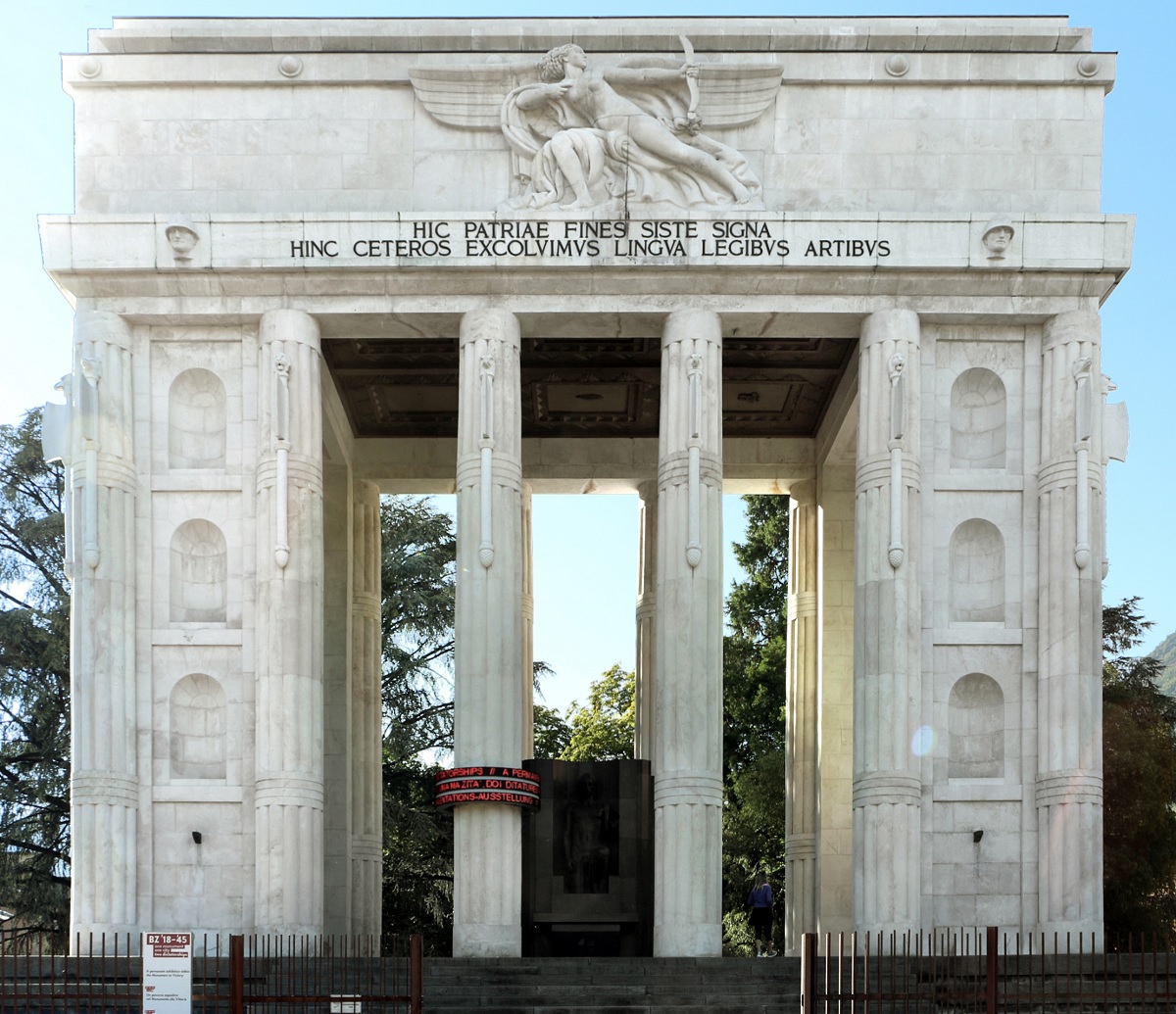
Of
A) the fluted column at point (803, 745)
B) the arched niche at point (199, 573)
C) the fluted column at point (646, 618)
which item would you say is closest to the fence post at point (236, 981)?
the arched niche at point (199, 573)

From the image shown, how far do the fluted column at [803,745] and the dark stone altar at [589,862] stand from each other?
192 inches

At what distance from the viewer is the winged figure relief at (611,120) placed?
42.9 m

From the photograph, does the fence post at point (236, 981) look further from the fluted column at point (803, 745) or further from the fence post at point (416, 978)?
the fluted column at point (803, 745)

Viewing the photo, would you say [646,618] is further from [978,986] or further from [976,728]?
[978,986]

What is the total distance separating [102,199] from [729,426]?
680 inches

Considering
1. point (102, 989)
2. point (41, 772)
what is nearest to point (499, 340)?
point (102, 989)

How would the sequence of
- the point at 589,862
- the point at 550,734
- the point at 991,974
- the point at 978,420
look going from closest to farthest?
the point at 991,974 → the point at 978,420 → the point at 589,862 → the point at 550,734

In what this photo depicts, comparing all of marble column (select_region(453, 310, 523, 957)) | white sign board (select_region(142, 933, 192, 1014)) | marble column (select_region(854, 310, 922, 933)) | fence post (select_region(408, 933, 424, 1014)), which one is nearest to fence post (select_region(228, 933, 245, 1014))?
white sign board (select_region(142, 933, 192, 1014))

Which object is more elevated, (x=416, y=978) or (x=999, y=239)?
(x=999, y=239)

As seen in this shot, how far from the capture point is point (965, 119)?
43469 millimetres

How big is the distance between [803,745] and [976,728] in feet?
34.3

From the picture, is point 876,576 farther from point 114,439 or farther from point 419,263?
point 114,439

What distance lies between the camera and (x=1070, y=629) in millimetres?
41781

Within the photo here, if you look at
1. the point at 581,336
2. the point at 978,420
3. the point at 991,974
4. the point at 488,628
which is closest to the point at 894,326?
the point at 978,420
